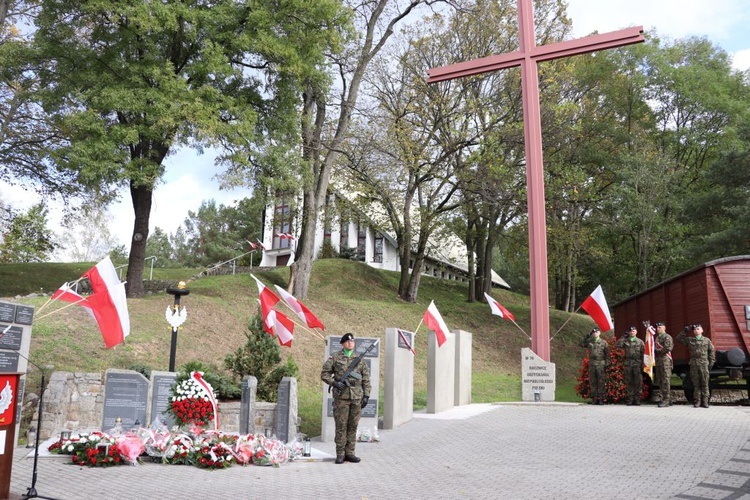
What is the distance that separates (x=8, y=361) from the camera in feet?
36.2

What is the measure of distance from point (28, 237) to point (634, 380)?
2503 centimetres

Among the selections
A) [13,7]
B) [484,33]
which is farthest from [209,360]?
[484,33]

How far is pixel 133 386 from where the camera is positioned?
11.8 metres

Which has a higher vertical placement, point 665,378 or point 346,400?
point 665,378

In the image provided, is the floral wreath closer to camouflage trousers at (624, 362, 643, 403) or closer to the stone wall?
the stone wall

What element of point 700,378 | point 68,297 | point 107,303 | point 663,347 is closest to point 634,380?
point 663,347

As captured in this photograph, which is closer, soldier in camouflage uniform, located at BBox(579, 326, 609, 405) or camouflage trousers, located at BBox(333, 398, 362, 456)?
camouflage trousers, located at BBox(333, 398, 362, 456)

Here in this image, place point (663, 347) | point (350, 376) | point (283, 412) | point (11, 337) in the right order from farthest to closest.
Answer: point (663, 347)
point (283, 412)
point (11, 337)
point (350, 376)

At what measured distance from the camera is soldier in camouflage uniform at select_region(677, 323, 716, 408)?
14.4 meters

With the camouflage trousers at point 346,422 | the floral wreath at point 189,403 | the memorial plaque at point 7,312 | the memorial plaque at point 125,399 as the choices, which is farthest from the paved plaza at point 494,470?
the memorial plaque at point 7,312

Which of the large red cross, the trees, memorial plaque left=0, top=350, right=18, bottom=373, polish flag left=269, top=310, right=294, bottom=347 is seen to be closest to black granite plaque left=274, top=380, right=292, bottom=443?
polish flag left=269, top=310, right=294, bottom=347

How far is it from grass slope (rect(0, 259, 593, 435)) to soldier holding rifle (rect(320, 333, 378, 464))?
4.36m

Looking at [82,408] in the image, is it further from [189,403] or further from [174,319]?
[189,403]

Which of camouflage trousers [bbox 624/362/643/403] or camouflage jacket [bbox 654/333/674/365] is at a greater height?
camouflage jacket [bbox 654/333/674/365]
